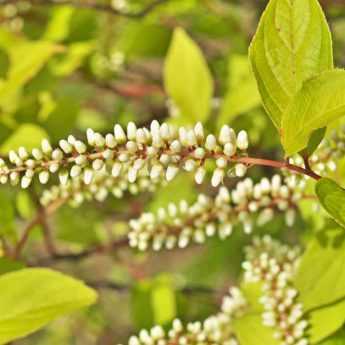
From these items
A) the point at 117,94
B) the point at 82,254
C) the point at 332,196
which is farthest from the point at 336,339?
the point at 117,94

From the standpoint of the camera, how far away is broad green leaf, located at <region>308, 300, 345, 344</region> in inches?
40.5

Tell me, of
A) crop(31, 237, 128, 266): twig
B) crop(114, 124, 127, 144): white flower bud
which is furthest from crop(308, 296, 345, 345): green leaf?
crop(31, 237, 128, 266): twig

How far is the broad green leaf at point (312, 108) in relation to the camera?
83 centimetres

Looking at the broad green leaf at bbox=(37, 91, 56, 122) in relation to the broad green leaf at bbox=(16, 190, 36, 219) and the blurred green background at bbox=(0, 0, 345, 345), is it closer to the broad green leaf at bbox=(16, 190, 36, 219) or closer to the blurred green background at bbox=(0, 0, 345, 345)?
the blurred green background at bbox=(0, 0, 345, 345)

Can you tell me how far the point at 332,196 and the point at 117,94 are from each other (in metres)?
1.23

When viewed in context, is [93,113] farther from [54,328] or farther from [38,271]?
[38,271]

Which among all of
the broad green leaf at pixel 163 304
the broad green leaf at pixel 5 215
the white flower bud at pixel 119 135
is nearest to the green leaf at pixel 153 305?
the broad green leaf at pixel 163 304

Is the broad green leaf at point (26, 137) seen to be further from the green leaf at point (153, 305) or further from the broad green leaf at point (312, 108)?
the broad green leaf at point (312, 108)

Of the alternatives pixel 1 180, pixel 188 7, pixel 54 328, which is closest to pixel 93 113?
pixel 188 7

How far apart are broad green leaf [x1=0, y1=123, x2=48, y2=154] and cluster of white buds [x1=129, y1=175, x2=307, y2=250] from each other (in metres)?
0.40

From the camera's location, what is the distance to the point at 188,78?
1.63 m

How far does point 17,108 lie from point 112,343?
0.91 m

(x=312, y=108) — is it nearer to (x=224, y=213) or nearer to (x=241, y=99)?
(x=224, y=213)

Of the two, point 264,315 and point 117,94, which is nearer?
point 264,315
